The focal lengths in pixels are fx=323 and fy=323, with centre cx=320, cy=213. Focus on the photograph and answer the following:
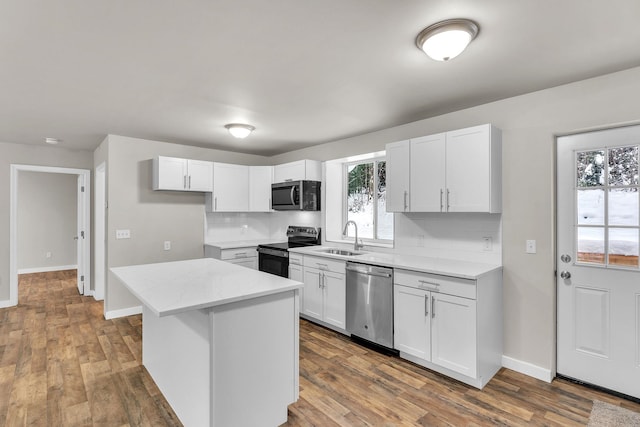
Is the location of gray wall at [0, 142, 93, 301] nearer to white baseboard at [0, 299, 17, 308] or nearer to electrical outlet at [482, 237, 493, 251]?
white baseboard at [0, 299, 17, 308]

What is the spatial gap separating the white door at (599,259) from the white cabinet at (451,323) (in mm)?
516

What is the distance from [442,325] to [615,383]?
4.07 feet

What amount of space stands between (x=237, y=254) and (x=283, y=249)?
76cm

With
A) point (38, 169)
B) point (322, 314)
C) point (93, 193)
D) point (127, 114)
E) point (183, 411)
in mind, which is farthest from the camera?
point (93, 193)

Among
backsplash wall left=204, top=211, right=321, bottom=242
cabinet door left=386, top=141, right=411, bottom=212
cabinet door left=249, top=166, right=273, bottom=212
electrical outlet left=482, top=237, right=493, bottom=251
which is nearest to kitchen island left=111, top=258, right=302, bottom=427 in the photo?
cabinet door left=386, top=141, right=411, bottom=212

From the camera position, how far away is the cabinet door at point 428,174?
295 centimetres

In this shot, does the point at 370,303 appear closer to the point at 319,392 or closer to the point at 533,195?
the point at 319,392

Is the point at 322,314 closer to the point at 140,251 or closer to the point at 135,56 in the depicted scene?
the point at 140,251

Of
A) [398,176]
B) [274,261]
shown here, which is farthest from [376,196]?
[274,261]

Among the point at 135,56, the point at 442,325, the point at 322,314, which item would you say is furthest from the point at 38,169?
the point at 442,325

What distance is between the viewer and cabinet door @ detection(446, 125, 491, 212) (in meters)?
2.69

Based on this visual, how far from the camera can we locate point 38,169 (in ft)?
16.1

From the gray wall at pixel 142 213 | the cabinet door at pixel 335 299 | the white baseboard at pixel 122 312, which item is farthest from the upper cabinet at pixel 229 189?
the cabinet door at pixel 335 299

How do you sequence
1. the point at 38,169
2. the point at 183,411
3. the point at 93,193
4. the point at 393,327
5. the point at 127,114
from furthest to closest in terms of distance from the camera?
the point at 93,193 < the point at 38,169 < the point at 127,114 < the point at 393,327 < the point at 183,411
